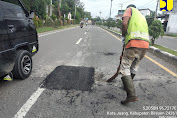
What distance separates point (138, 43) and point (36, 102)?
2055 mm

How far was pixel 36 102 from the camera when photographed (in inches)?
95.5

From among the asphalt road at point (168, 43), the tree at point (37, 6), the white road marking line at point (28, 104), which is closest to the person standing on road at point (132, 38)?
the white road marking line at point (28, 104)

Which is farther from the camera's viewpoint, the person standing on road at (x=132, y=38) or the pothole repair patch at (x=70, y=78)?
the pothole repair patch at (x=70, y=78)

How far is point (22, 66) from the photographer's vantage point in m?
3.12

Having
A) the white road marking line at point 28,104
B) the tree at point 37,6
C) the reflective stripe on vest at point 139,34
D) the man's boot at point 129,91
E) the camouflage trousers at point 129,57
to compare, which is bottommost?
the white road marking line at point 28,104

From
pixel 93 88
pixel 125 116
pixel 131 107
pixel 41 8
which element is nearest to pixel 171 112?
pixel 131 107

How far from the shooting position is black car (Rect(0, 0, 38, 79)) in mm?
2498

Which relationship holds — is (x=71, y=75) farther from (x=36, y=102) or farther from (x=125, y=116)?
(x=125, y=116)

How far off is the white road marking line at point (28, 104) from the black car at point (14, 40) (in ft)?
2.14

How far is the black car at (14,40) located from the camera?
2.50 metres

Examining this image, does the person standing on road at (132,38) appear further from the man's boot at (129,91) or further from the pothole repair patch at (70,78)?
the pothole repair patch at (70,78)

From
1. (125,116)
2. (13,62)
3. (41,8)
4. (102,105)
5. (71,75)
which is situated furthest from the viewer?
(41,8)

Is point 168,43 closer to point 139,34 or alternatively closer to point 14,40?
point 139,34

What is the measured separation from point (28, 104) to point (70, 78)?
1257 millimetres
